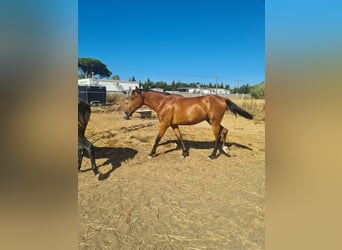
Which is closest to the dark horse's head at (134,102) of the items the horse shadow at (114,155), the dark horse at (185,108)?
the dark horse at (185,108)

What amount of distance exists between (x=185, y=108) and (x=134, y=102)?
0.71 meters

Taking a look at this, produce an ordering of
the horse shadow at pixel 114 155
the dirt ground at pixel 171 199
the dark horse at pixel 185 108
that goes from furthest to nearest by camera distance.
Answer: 1. the dark horse at pixel 185 108
2. the horse shadow at pixel 114 155
3. the dirt ground at pixel 171 199

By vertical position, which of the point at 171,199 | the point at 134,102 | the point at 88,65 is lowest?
the point at 171,199

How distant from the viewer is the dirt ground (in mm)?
1441

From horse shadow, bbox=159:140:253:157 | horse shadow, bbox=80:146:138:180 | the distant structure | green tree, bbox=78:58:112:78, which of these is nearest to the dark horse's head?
horse shadow, bbox=80:146:138:180

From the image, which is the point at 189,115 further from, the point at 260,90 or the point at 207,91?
the point at 207,91

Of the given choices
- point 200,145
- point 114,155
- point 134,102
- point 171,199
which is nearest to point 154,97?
point 134,102

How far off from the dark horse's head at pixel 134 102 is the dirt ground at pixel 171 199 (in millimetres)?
562

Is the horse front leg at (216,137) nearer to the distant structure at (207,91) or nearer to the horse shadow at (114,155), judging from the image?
the horse shadow at (114,155)

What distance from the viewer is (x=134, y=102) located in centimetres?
335

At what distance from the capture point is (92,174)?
2396 millimetres

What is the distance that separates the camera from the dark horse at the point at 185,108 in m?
3.24
